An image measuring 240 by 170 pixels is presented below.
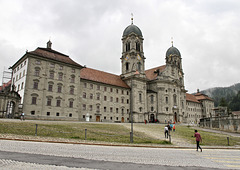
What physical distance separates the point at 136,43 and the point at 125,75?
13775 mm

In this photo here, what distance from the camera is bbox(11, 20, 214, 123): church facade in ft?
145

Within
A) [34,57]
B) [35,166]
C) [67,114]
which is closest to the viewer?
[35,166]

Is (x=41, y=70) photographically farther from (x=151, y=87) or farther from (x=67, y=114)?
(x=151, y=87)

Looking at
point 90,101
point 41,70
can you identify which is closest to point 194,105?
point 90,101

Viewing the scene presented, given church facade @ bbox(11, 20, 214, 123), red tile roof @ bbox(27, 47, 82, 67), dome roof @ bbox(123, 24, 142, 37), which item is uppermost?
dome roof @ bbox(123, 24, 142, 37)

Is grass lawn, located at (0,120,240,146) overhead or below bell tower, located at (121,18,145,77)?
below

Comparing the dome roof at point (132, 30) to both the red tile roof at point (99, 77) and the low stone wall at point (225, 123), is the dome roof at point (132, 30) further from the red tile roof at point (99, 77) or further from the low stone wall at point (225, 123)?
the low stone wall at point (225, 123)

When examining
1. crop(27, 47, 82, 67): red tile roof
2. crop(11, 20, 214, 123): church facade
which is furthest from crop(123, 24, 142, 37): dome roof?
crop(27, 47, 82, 67): red tile roof

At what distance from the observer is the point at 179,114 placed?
250ft

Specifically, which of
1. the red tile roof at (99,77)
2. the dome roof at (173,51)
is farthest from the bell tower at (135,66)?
the dome roof at (173,51)

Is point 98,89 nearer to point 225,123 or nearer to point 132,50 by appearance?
point 132,50

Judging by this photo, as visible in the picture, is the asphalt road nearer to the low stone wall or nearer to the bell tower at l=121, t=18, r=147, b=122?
the low stone wall

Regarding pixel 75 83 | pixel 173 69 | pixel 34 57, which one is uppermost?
pixel 173 69

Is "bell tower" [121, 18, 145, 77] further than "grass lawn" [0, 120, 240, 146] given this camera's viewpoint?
Yes
